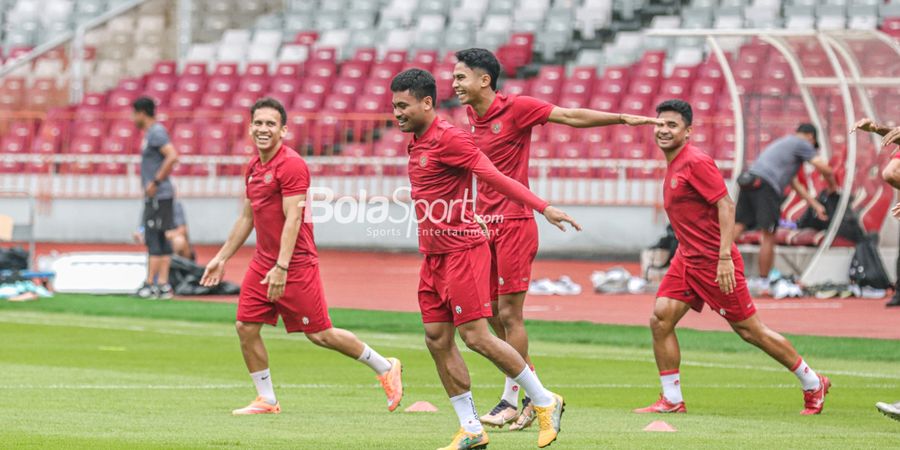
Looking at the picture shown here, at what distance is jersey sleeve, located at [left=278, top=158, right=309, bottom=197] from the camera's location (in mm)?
10641

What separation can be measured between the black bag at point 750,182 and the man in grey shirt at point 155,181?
708cm

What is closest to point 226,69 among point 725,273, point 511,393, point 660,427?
point 725,273

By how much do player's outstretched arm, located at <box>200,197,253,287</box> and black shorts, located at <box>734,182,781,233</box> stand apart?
437 inches

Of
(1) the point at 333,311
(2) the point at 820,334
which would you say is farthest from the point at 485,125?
(1) the point at 333,311

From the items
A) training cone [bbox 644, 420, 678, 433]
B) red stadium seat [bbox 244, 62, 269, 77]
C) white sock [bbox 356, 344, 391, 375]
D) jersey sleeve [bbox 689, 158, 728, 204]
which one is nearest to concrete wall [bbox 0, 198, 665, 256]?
red stadium seat [bbox 244, 62, 269, 77]

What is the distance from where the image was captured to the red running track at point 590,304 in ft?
58.4

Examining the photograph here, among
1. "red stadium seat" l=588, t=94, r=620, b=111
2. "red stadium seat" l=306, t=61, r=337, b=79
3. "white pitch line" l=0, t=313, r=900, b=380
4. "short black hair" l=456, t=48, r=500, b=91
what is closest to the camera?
"short black hair" l=456, t=48, r=500, b=91

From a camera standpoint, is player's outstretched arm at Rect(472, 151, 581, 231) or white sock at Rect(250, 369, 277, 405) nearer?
player's outstretched arm at Rect(472, 151, 581, 231)

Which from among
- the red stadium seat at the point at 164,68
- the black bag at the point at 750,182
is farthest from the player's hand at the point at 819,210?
the red stadium seat at the point at 164,68

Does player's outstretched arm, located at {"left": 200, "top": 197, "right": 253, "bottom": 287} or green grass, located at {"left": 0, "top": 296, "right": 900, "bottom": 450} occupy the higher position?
player's outstretched arm, located at {"left": 200, "top": 197, "right": 253, "bottom": 287}

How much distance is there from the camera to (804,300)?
20984 millimetres

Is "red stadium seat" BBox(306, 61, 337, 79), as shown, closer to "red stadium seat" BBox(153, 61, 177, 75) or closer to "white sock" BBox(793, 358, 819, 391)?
"red stadium seat" BBox(153, 61, 177, 75)

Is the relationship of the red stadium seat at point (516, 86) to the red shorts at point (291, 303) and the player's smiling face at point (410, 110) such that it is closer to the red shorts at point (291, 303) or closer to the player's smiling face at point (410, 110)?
the red shorts at point (291, 303)

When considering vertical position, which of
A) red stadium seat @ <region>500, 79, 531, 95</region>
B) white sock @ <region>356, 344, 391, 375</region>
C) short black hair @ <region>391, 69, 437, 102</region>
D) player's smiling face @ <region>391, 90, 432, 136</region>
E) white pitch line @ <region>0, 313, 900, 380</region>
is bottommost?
white pitch line @ <region>0, 313, 900, 380</region>
